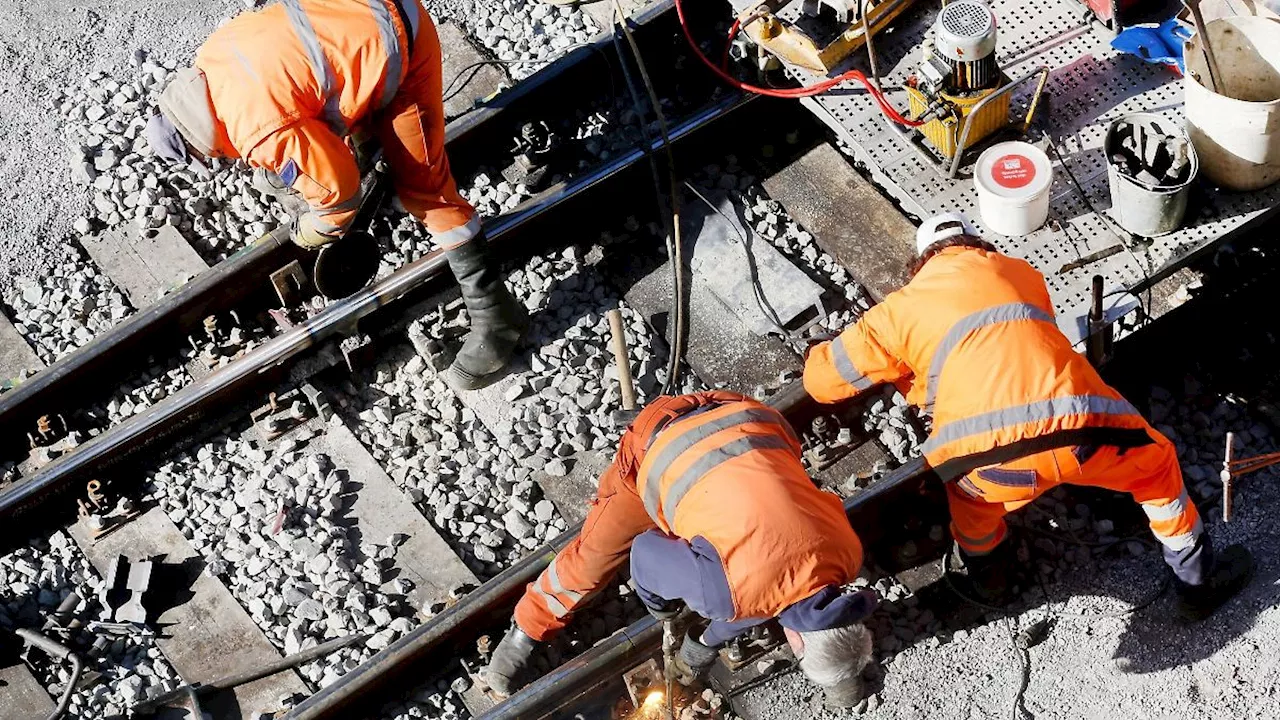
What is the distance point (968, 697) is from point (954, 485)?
37.6 inches

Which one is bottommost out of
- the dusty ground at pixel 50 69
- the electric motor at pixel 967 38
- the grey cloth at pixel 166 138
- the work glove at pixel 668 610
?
the work glove at pixel 668 610

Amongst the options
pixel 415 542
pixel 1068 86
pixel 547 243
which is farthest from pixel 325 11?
pixel 1068 86

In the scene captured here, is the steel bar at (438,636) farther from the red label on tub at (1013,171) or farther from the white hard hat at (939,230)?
the red label on tub at (1013,171)

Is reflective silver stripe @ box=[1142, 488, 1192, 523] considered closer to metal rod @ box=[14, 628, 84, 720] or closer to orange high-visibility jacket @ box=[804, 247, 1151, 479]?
orange high-visibility jacket @ box=[804, 247, 1151, 479]

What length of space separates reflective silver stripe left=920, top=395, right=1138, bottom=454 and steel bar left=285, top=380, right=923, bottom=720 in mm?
879

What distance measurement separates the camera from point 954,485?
6508mm

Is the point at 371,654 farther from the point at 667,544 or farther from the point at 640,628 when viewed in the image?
the point at 667,544

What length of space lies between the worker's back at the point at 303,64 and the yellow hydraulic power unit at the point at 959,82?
246 centimetres

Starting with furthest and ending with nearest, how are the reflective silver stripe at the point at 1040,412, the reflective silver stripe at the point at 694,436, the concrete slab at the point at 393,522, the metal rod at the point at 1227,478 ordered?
the concrete slab at the point at 393,522, the metal rod at the point at 1227,478, the reflective silver stripe at the point at 1040,412, the reflective silver stripe at the point at 694,436

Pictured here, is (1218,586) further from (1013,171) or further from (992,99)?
(992,99)

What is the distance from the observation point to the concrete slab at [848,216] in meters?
7.82

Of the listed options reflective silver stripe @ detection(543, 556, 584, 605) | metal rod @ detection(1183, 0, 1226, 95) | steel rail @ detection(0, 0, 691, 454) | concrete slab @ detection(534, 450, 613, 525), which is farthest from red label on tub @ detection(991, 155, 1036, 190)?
steel rail @ detection(0, 0, 691, 454)

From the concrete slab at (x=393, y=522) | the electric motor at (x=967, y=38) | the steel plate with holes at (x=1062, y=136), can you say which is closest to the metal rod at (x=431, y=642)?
the concrete slab at (x=393, y=522)

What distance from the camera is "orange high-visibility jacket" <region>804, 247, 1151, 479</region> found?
5.87 metres
